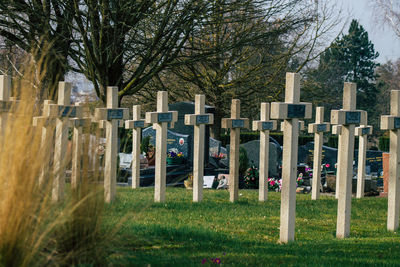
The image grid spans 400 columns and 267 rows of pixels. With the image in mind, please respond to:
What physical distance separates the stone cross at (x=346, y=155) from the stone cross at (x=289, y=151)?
72 cm

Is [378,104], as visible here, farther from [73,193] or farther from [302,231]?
[73,193]

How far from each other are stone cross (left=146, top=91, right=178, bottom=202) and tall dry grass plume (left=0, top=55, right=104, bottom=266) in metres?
4.56

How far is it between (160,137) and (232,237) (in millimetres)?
3378

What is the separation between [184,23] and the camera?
1152 centimetres

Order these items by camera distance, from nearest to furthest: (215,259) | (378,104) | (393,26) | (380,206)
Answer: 1. (215,259)
2. (380,206)
3. (393,26)
4. (378,104)

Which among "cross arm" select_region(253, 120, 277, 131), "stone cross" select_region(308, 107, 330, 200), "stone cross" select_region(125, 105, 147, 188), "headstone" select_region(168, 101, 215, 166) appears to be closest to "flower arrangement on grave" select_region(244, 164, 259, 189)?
"headstone" select_region(168, 101, 215, 166)

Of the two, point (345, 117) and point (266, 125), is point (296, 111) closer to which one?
point (345, 117)

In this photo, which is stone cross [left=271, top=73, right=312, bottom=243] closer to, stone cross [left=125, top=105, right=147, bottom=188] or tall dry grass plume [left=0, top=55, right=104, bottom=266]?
tall dry grass plume [left=0, top=55, right=104, bottom=266]

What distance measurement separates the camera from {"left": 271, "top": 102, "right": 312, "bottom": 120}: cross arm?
562 centimetres

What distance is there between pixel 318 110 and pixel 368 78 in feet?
140

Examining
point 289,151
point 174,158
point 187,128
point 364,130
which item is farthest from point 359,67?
point 289,151

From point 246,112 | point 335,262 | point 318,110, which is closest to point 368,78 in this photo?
point 246,112

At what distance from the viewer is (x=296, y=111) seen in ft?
18.9

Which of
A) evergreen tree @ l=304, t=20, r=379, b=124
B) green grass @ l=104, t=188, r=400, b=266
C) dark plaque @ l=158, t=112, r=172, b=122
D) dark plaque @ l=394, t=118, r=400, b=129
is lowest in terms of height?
green grass @ l=104, t=188, r=400, b=266
